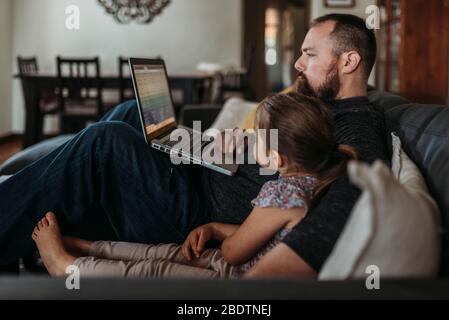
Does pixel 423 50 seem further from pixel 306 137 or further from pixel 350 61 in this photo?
pixel 306 137

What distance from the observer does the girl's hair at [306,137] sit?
1127 mm

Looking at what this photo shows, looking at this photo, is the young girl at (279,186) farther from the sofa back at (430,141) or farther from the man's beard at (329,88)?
the man's beard at (329,88)

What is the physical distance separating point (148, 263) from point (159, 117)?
746 millimetres

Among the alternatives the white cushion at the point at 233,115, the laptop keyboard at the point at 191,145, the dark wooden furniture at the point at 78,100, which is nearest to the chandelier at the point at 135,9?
the dark wooden furniture at the point at 78,100

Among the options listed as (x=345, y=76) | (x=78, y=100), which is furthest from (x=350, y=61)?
(x=78, y=100)

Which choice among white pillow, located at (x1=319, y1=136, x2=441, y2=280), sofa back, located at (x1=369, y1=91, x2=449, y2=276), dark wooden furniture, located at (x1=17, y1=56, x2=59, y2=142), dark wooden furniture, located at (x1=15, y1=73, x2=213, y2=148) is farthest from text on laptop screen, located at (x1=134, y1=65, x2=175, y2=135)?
dark wooden furniture, located at (x1=17, y1=56, x2=59, y2=142)

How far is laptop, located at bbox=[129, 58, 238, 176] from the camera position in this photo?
5.12 ft

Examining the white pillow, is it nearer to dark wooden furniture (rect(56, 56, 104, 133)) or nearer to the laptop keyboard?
the laptop keyboard

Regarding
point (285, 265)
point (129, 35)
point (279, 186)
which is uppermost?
point (129, 35)

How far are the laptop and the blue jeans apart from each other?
0.20 ft

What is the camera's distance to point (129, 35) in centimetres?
694

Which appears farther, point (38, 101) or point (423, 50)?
point (38, 101)

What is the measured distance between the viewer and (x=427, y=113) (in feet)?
4.67

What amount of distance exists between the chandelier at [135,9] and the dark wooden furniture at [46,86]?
2030mm
